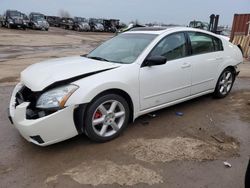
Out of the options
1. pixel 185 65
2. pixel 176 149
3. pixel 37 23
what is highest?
pixel 185 65

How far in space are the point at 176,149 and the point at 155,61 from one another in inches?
51.1

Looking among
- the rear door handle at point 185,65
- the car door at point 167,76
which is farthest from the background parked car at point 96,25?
the rear door handle at point 185,65

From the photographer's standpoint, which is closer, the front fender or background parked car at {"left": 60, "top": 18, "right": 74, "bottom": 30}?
the front fender

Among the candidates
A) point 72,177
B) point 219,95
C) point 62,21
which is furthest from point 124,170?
point 62,21

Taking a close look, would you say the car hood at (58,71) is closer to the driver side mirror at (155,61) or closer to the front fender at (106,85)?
the front fender at (106,85)

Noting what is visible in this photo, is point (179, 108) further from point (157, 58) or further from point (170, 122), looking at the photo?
point (157, 58)

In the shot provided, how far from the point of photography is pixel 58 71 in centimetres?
331

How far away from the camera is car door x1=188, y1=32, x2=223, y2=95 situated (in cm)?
448

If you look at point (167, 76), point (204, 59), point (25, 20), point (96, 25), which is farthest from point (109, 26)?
point (167, 76)

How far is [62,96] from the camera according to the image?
3.00 m

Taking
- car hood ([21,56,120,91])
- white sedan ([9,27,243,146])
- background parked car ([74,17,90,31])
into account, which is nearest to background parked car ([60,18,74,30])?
background parked car ([74,17,90,31])

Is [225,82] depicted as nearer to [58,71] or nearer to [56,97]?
[58,71]

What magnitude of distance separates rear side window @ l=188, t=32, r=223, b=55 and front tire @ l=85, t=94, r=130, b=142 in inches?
73.6

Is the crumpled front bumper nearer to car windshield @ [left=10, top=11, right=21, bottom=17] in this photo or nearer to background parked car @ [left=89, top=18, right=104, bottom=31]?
car windshield @ [left=10, top=11, right=21, bottom=17]
